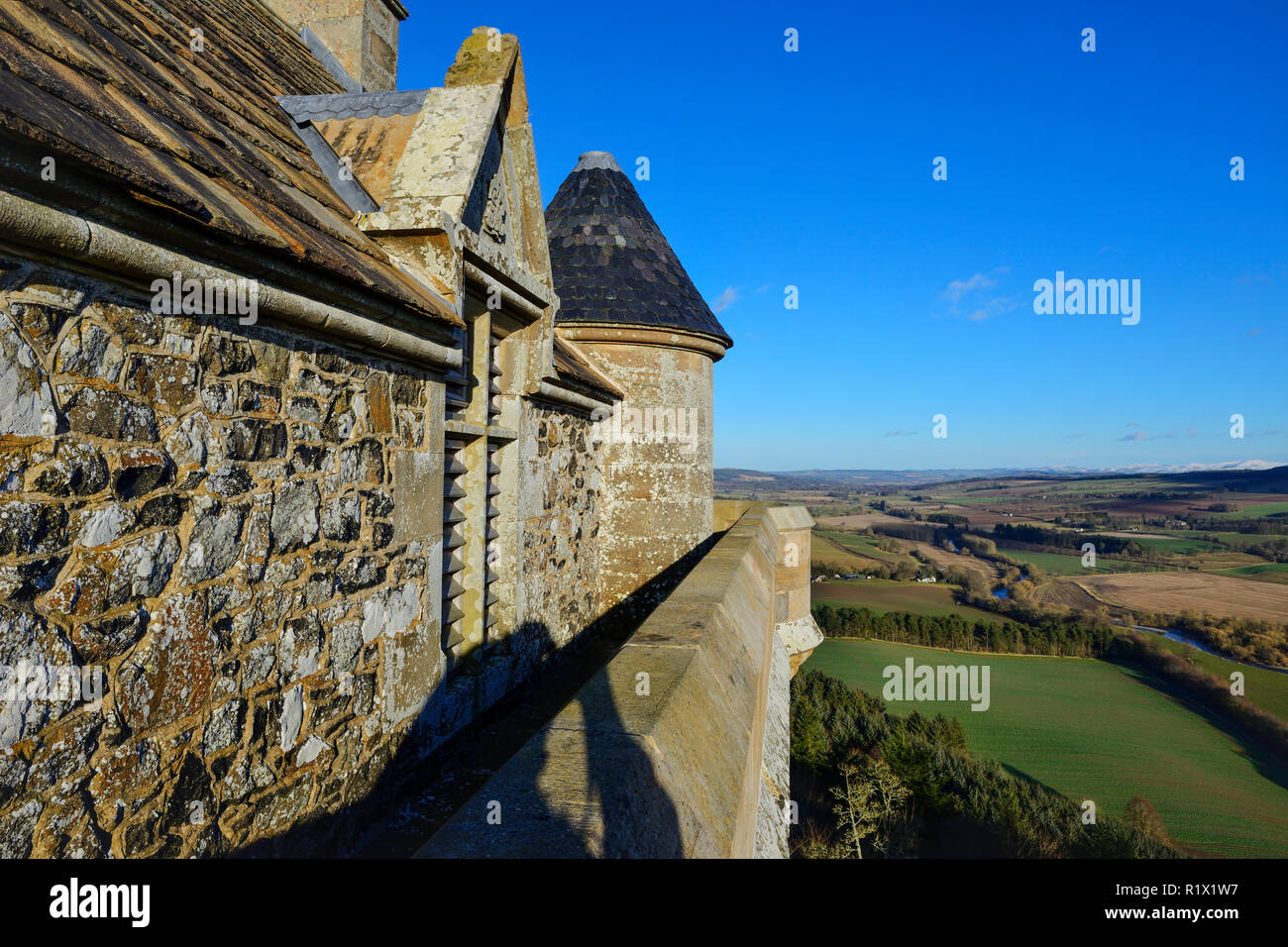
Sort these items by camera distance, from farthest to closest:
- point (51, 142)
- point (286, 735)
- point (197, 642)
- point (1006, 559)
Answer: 1. point (1006, 559)
2. point (286, 735)
3. point (197, 642)
4. point (51, 142)

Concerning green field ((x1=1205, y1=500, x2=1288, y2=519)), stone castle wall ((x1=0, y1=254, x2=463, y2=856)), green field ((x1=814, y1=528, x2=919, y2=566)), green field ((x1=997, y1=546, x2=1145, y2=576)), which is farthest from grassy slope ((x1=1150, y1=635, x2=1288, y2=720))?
stone castle wall ((x1=0, y1=254, x2=463, y2=856))

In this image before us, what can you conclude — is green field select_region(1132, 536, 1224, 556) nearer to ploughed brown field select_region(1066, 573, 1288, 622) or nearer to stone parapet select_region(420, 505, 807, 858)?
ploughed brown field select_region(1066, 573, 1288, 622)

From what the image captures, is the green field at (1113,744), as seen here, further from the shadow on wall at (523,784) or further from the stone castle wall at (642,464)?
the shadow on wall at (523,784)

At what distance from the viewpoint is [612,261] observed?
302 inches

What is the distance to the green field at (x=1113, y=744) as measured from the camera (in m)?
29.6

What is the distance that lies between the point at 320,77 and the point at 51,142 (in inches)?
231

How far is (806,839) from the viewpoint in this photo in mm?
Result: 26062

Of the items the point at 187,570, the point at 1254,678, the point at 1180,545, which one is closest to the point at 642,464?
the point at 187,570

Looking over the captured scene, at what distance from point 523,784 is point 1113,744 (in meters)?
43.9

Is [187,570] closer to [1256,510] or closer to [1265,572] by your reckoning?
[1265,572]

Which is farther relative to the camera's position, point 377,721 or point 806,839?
point 806,839

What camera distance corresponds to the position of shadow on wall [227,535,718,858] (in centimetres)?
140
